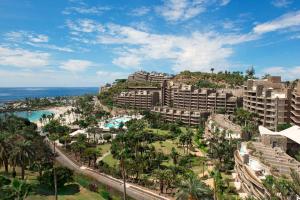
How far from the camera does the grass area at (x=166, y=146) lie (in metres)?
83.2

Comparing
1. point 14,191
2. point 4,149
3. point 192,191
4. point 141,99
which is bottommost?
point 192,191

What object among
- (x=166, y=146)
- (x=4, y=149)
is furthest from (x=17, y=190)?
(x=166, y=146)

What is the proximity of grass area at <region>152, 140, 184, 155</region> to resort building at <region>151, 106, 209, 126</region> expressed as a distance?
2832 cm

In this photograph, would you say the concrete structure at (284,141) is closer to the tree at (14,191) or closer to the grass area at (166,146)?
the grass area at (166,146)

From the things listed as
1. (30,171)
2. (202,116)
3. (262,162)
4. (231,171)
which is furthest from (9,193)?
(202,116)

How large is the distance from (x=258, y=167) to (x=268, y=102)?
57069 millimetres

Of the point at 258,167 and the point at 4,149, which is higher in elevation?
the point at 4,149

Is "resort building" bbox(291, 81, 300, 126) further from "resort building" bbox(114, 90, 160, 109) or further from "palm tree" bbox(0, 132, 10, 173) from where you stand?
"resort building" bbox(114, 90, 160, 109)

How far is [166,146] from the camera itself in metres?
88.8

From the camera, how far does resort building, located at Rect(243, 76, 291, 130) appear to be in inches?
3573

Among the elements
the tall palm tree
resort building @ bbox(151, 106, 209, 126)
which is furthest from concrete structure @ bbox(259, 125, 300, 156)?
resort building @ bbox(151, 106, 209, 126)

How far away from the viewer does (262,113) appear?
324ft

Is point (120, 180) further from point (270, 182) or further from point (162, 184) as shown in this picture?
point (270, 182)

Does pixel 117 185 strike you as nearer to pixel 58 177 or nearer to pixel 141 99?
pixel 58 177
